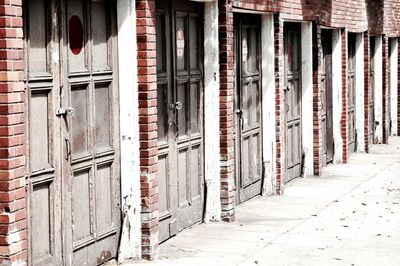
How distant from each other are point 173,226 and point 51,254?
2.62 m

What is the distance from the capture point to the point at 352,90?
18.4m

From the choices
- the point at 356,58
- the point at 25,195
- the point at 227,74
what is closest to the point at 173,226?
the point at 227,74

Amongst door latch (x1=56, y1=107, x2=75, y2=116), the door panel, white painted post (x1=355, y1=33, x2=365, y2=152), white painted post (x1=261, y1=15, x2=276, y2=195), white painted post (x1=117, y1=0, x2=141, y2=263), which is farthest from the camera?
white painted post (x1=355, y1=33, x2=365, y2=152)

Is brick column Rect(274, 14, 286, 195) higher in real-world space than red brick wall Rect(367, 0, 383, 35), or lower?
lower

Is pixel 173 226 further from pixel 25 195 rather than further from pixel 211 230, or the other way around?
pixel 25 195

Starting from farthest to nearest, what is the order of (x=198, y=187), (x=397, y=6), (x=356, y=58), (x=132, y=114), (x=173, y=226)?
1. (x=397, y=6)
2. (x=356, y=58)
3. (x=198, y=187)
4. (x=173, y=226)
5. (x=132, y=114)

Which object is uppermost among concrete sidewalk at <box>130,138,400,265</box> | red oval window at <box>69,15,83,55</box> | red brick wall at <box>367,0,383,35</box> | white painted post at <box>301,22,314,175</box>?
red brick wall at <box>367,0,383,35</box>

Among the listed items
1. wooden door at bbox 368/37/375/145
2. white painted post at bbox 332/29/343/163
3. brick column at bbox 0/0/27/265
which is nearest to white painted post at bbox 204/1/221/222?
brick column at bbox 0/0/27/265

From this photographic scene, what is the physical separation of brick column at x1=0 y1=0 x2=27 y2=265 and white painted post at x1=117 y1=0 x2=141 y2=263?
1996mm

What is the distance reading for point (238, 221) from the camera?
10641 millimetres

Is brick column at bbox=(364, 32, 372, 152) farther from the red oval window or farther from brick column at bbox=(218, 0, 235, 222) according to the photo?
the red oval window

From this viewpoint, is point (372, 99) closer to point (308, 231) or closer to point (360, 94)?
point (360, 94)

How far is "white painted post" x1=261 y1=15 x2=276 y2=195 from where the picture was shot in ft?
41.3

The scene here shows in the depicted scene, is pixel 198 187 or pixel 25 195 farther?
pixel 198 187
